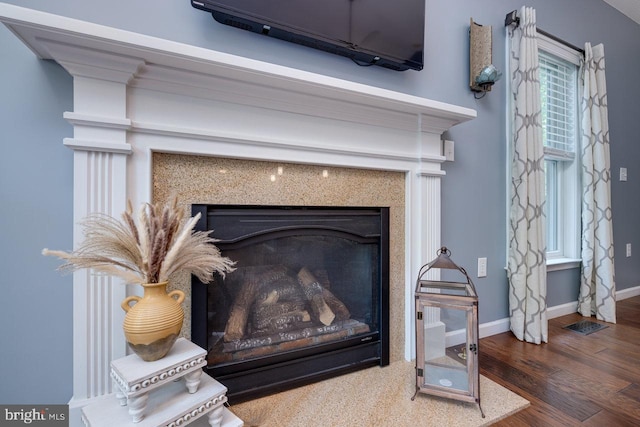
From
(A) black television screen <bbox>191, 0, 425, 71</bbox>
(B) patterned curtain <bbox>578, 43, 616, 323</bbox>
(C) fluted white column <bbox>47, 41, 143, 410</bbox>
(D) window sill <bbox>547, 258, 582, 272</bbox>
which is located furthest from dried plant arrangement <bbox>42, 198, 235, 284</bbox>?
(B) patterned curtain <bbox>578, 43, 616, 323</bbox>

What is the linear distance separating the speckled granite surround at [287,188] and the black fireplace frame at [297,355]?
3 cm

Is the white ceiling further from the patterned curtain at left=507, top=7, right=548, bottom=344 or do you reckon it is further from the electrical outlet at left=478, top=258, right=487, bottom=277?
the electrical outlet at left=478, top=258, right=487, bottom=277

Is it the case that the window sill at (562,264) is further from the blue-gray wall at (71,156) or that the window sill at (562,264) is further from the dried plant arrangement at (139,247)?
the dried plant arrangement at (139,247)

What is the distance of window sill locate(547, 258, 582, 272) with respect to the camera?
7.25 ft

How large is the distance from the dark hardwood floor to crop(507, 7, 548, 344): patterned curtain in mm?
163

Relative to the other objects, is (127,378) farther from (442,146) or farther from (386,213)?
(442,146)

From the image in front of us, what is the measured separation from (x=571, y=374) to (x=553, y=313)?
3.07 ft

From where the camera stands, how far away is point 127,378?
0.76 metres

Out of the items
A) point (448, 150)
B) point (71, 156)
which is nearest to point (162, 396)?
point (71, 156)

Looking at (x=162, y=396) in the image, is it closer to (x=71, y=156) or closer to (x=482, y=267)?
(x=71, y=156)

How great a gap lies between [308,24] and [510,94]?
4.81 ft

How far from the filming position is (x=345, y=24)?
1380 millimetres

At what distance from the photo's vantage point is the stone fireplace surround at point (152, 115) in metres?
0.92

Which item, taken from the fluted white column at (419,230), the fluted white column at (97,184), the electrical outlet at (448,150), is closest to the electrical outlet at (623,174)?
the electrical outlet at (448,150)
